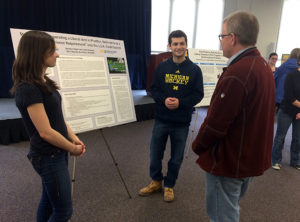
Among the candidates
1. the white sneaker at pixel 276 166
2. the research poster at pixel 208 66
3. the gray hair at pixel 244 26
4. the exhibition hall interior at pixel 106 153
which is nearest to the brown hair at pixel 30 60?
the exhibition hall interior at pixel 106 153

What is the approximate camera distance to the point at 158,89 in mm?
1840

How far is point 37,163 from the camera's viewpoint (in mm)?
984

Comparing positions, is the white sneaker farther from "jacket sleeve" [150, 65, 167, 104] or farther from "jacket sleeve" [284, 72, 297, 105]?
"jacket sleeve" [150, 65, 167, 104]

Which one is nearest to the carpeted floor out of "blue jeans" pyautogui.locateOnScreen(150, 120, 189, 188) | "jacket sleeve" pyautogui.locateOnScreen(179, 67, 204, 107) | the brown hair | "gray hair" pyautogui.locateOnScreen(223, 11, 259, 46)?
"blue jeans" pyautogui.locateOnScreen(150, 120, 189, 188)

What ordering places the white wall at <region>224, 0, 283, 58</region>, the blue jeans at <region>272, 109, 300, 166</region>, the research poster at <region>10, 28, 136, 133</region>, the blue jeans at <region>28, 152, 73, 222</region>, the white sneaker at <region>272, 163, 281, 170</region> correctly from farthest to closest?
the white wall at <region>224, 0, 283, 58</region> < the white sneaker at <region>272, 163, 281, 170</region> < the blue jeans at <region>272, 109, 300, 166</region> < the research poster at <region>10, 28, 136, 133</region> < the blue jeans at <region>28, 152, 73, 222</region>

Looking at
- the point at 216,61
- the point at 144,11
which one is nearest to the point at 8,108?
the point at 216,61

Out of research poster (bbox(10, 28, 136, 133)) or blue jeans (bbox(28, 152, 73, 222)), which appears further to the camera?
research poster (bbox(10, 28, 136, 133))

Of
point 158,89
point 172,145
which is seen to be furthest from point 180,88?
point 172,145

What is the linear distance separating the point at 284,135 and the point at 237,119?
2.02 m

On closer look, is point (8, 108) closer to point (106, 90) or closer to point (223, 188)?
point (106, 90)

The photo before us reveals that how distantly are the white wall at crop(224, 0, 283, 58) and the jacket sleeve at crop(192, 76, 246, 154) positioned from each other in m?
7.28

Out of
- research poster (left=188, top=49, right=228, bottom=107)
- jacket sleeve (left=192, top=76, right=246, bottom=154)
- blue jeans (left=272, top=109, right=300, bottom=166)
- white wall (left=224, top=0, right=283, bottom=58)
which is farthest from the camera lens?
white wall (left=224, top=0, right=283, bottom=58)

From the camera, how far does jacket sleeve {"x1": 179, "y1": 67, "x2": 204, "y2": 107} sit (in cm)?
168

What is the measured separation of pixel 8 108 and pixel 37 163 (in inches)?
128
